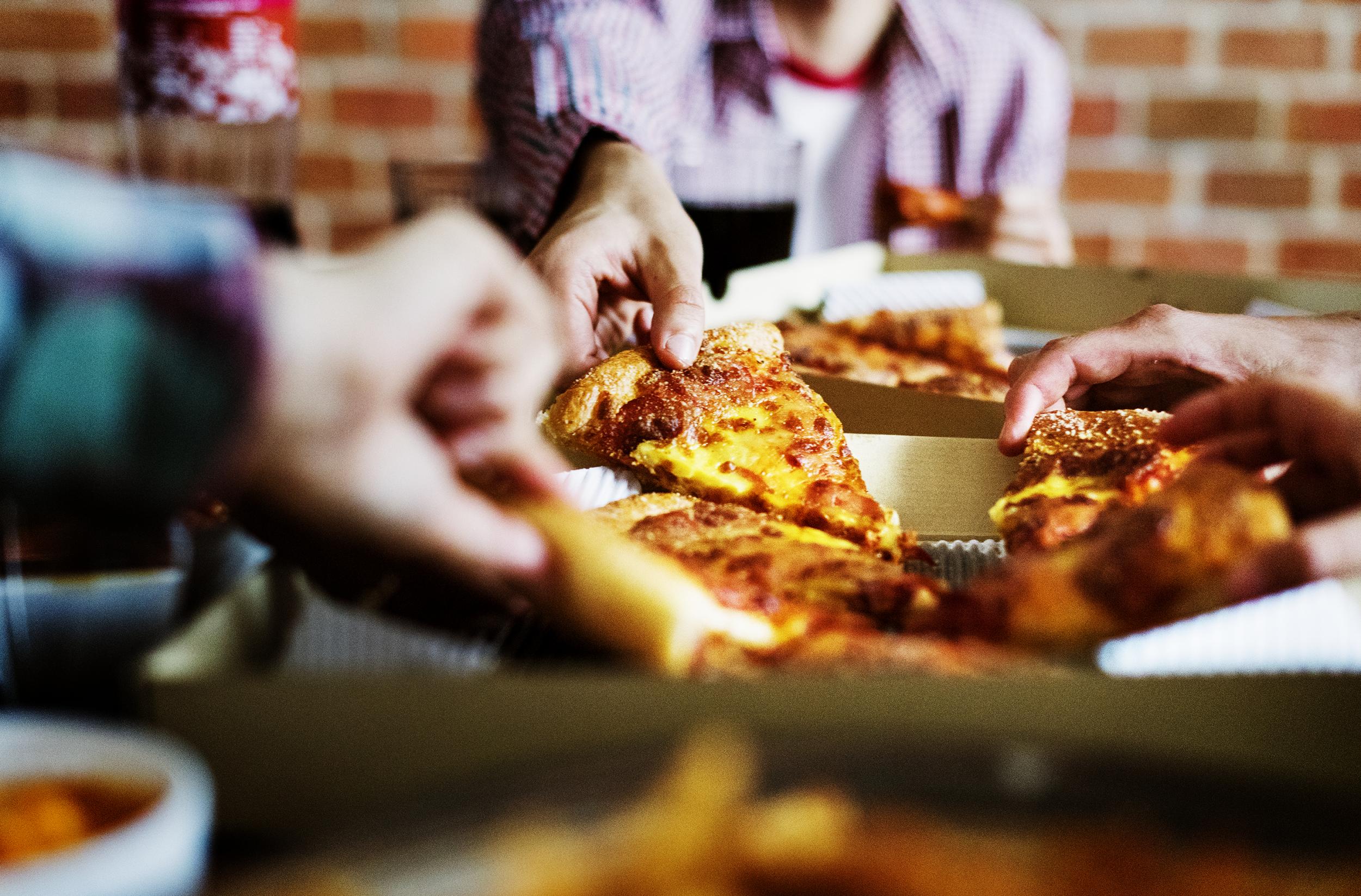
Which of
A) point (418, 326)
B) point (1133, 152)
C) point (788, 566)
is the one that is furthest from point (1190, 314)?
point (1133, 152)

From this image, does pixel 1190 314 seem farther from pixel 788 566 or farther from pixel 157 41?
pixel 157 41

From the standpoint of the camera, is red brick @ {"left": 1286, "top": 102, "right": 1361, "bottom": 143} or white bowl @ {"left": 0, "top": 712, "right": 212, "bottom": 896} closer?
white bowl @ {"left": 0, "top": 712, "right": 212, "bottom": 896}

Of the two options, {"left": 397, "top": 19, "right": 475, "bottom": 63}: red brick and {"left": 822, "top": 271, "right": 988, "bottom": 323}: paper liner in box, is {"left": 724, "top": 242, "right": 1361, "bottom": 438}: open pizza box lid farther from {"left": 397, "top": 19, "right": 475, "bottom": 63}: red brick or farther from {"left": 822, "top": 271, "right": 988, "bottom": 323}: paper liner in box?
{"left": 397, "top": 19, "right": 475, "bottom": 63}: red brick

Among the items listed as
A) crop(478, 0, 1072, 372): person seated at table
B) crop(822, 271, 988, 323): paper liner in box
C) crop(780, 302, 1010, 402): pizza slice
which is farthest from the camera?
crop(478, 0, 1072, 372): person seated at table

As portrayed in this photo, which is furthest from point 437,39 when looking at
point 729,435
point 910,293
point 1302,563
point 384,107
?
point 1302,563

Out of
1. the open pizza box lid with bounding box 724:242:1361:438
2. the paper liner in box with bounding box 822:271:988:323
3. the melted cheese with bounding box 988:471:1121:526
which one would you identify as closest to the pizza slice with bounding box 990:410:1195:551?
the melted cheese with bounding box 988:471:1121:526

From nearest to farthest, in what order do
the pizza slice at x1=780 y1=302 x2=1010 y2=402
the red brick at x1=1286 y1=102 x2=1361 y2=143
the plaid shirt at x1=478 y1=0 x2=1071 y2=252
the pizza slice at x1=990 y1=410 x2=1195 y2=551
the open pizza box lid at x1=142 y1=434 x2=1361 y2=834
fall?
1. the open pizza box lid at x1=142 y1=434 x2=1361 y2=834
2. the pizza slice at x1=990 y1=410 x2=1195 y2=551
3. the pizza slice at x1=780 y1=302 x2=1010 y2=402
4. the plaid shirt at x1=478 y1=0 x2=1071 y2=252
5. the red brick at x1=1286 y1=102 x2=1361 y2=143

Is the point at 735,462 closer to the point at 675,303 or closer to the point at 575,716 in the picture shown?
the point at 675,303
